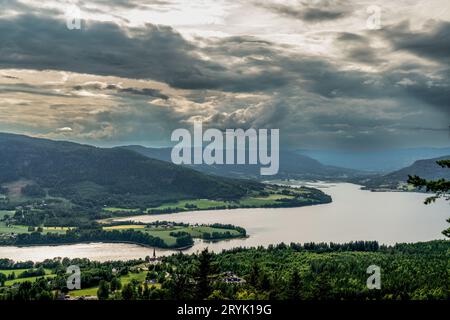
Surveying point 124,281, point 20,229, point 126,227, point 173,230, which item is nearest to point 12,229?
point 20,229

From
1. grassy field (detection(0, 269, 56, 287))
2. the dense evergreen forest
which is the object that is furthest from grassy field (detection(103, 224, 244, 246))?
grassy field (detection(0, 269, 56, 287))

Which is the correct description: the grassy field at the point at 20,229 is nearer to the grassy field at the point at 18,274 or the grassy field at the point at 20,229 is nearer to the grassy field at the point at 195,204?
the grassy field at the point at 18,274

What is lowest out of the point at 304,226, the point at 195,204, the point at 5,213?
the point at 5,213

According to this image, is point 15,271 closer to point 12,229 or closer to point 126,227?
point 12,229

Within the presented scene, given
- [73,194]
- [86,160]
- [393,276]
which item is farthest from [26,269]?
[86,160]

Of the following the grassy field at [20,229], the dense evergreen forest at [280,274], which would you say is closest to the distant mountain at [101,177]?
the grassy field at [20,229]

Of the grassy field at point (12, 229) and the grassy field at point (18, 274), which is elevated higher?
the grassy field at point (12, 229)

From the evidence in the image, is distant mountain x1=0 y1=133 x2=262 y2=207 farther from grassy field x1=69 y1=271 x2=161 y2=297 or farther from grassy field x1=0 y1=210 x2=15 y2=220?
grassy field x1=69 y1=271 x2=161 y2=297
